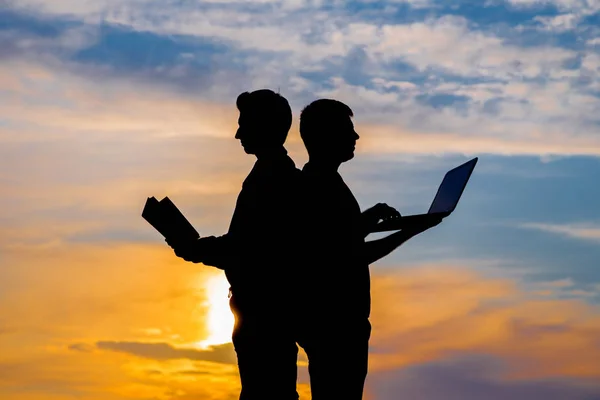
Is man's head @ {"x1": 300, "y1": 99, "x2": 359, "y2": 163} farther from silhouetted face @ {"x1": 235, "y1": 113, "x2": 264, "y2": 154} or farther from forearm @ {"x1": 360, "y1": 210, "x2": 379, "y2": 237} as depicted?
forearm @ {"x1": 360, "y1": 210, "x2": 379, "y2": 237}

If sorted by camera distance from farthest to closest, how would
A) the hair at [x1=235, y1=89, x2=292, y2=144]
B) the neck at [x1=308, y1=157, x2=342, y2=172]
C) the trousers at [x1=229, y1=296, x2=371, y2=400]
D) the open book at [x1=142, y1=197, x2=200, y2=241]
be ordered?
the neck at [x1=308, y1=157, x2=342, y2=172]
the hair at [x1=235, y1=89, x2=292, y2=144]
the trousers at [x1=229, y1=296, x2=371, y2=400]
the open book at [x1=142, y1=197, x2=200, y2=241]

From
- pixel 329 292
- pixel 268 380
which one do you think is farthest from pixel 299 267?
pixel 268 380

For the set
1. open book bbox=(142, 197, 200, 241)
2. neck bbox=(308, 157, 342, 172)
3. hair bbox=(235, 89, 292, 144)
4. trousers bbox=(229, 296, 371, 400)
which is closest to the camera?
open book bbox=(142, 197, 200, 241)

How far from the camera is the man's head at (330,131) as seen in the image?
9328 mm

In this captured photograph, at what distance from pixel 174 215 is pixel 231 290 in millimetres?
868

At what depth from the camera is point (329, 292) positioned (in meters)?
9.24

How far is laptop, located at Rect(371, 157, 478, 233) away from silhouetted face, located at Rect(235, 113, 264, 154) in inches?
49.2

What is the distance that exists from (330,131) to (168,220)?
1573mm

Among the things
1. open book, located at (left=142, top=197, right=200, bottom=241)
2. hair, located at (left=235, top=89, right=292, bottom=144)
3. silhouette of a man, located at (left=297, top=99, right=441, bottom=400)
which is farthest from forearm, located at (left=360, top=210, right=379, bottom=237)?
open book, located at (left=142, top=197, right=200, bottom=241)

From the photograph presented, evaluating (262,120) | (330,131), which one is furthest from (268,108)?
(330,131)

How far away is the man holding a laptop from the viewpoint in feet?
30.1

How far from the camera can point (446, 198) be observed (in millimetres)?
9203

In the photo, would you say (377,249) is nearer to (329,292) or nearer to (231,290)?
(329,292)

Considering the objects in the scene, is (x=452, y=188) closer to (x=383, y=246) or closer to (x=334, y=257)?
(x=383, y=246)
